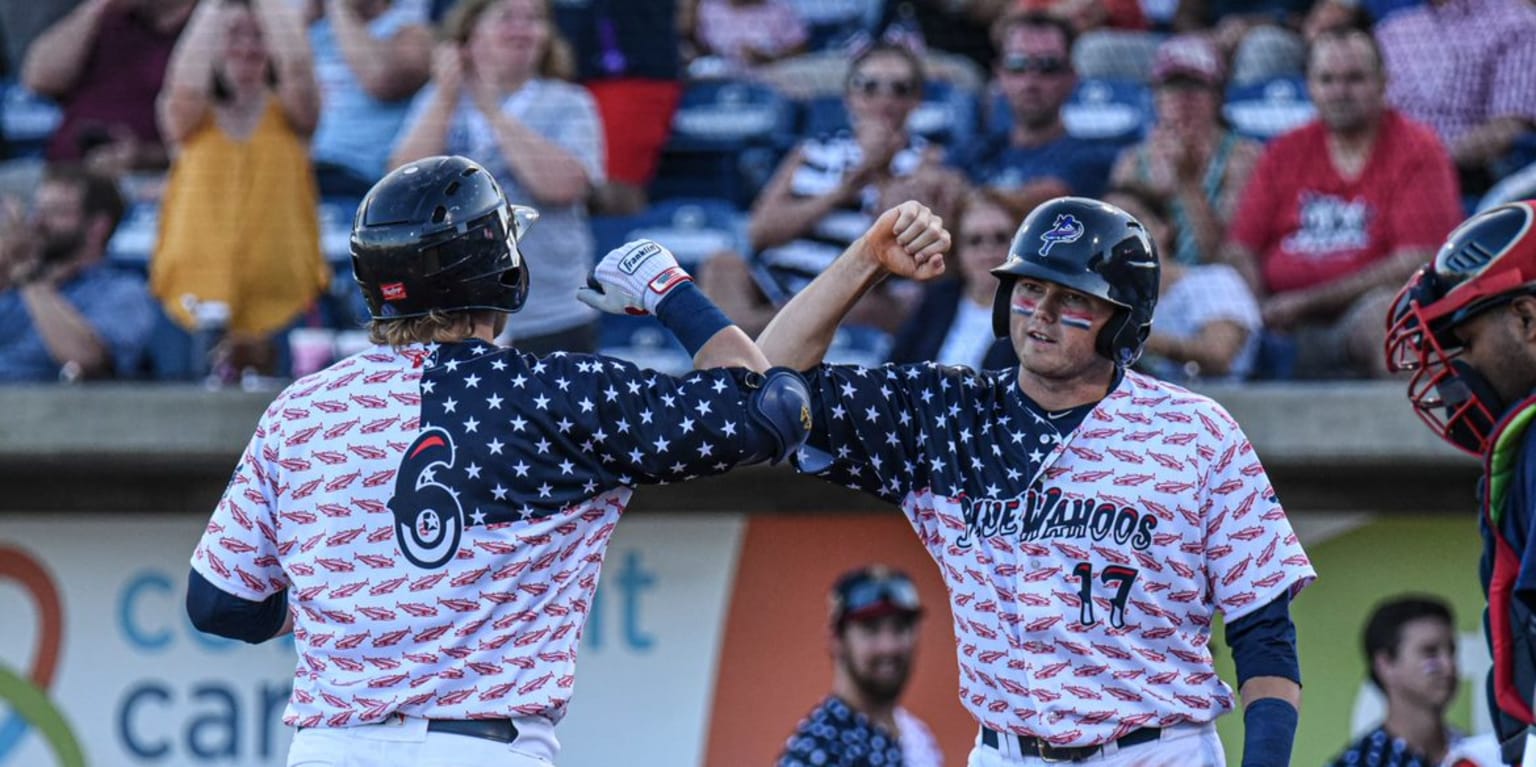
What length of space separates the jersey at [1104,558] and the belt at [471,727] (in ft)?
2.76

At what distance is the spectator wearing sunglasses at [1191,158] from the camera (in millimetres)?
6496

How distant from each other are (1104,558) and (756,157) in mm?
3899

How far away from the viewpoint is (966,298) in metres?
Answer: 6.37

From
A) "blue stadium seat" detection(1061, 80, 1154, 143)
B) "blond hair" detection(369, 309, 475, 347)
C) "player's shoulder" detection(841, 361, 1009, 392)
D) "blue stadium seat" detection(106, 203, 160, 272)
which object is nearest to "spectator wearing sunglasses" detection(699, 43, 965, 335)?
"blue stadium seat" detection(1061, 80, 1154, 143)

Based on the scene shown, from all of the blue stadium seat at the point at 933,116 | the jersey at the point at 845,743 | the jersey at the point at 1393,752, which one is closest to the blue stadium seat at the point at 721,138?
the blue stadium seat at the point at 933,116

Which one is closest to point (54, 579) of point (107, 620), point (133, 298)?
point (107, 620)

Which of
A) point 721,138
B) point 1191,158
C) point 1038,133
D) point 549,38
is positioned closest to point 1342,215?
point 1191,158

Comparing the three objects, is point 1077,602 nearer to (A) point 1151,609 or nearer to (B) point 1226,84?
(A) point 1151,609

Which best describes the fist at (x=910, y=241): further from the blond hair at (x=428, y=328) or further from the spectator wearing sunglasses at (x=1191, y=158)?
the spectator wearing sunglasses at (x=1191, y=158)

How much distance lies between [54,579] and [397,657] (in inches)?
158

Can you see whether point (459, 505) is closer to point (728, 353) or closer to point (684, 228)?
point (728, 353)

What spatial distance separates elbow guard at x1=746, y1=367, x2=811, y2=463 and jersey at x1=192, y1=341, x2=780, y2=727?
27 mm

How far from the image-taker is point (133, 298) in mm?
Answer: 6797

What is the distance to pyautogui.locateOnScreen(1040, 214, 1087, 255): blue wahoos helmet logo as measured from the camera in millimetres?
3453
